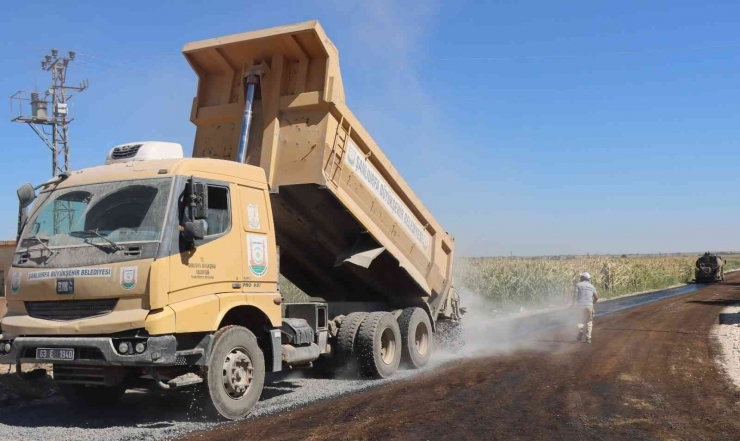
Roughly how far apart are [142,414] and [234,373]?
4.33 feet

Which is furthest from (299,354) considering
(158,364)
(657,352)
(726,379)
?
(657,352)

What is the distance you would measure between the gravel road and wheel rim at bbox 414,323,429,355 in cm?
96

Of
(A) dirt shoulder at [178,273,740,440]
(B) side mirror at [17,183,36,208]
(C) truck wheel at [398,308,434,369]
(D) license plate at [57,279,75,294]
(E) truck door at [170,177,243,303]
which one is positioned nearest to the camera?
(A) dirt shoulder at [178,273,740,440]

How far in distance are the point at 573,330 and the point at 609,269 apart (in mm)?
22572

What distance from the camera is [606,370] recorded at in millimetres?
9930

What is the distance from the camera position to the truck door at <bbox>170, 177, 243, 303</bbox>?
21.6 ft

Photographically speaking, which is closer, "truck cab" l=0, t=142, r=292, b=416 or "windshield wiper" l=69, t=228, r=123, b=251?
"truck cab" l=0, t=142, r=292, b=416

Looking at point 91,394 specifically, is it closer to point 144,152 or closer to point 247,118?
point 144,152

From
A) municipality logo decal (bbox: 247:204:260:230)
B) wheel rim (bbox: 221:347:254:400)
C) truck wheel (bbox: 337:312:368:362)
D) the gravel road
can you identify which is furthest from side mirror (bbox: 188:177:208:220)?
truck wheel (bbox: 337:312:368:362)

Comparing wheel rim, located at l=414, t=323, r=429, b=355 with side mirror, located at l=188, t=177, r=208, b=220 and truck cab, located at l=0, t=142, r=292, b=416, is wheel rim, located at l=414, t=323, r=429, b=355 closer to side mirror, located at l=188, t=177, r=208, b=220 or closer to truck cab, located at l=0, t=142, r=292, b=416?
truck cab, located at l=0, t=142, r=292, b=416

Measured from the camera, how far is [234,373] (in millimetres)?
7051

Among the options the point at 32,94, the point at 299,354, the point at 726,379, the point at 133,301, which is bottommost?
the point at 726,379

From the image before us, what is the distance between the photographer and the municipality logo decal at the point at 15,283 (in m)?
6.85

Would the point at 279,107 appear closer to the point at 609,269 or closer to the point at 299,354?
the point at 299,354
